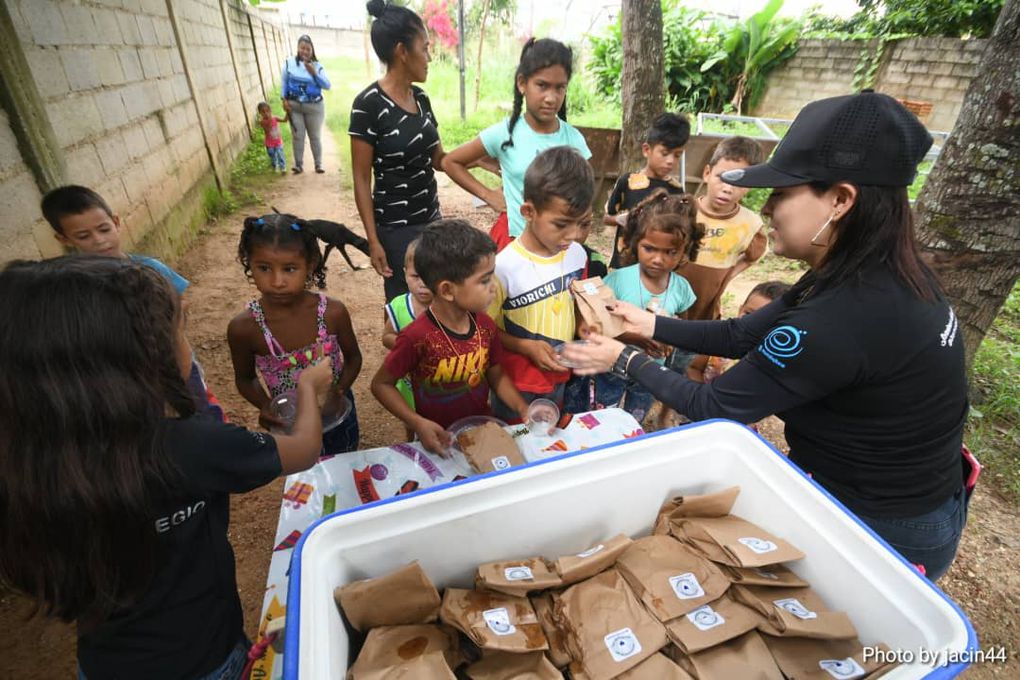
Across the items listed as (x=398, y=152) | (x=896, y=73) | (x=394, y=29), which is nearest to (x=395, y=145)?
(x=398, y=152)

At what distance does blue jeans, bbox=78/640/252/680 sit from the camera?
115 cm

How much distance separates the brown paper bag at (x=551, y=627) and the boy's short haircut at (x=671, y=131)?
2.90m

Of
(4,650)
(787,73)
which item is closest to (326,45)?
(787,73)

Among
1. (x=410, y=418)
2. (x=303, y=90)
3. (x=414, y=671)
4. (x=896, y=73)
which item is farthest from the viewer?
(x=896, y=73)

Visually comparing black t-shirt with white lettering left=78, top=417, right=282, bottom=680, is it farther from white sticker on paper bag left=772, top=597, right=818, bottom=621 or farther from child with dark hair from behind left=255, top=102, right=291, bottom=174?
child with dark hair from behind left=255, top=102, right=291, bottom=174

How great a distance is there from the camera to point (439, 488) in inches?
38.4

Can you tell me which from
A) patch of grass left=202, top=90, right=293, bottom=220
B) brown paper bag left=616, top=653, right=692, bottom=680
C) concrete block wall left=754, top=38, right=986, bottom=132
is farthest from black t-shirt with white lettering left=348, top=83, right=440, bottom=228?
concrete block wall left=754, top=38, right=986, bottom=132

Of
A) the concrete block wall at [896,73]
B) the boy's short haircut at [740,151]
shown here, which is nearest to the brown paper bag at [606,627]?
the boy's short haircut at [740,151]

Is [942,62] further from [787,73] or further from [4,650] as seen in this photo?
[4,650]

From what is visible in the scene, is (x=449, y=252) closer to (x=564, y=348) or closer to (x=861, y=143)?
(x=564, y=348)

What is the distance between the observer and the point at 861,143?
3.58 ft

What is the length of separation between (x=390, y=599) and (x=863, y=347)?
3.91 feet

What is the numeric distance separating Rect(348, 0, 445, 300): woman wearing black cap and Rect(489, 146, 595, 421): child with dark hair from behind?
89 cm

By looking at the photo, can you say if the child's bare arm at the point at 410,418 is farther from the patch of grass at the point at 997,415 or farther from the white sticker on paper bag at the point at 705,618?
the patch of grass at the point at 997,415
